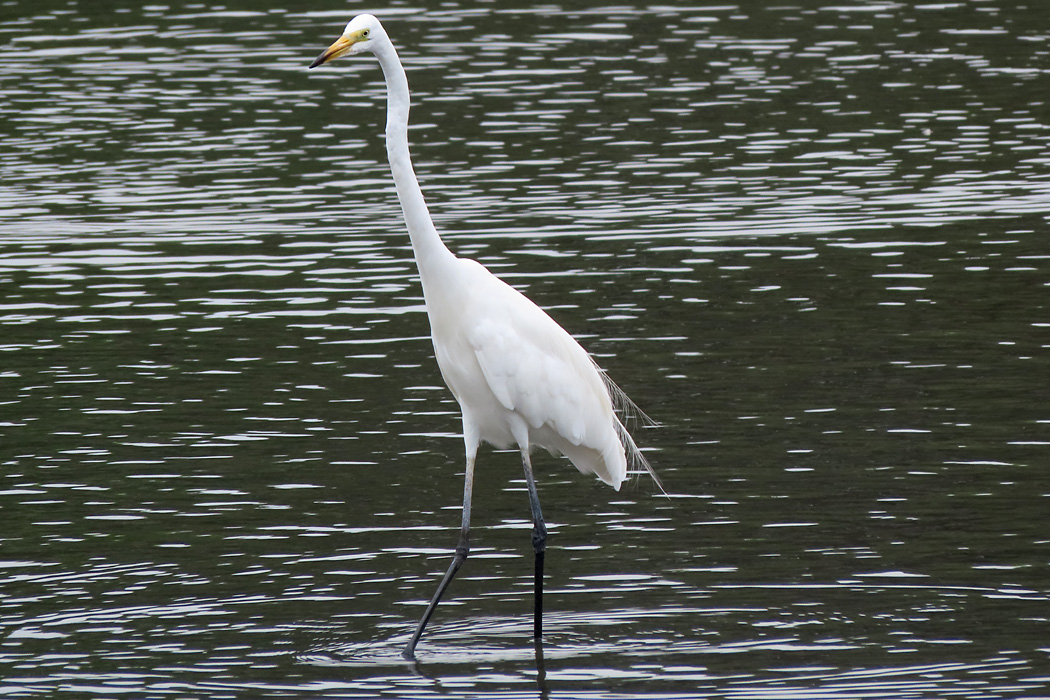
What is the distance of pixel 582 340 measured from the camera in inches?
488

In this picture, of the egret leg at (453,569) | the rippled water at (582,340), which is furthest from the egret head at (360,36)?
the rippled water at (582,340)

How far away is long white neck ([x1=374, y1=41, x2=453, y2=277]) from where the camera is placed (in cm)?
747

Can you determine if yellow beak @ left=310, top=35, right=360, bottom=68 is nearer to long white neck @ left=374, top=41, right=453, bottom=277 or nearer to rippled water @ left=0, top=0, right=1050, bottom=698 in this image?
long white neck @ left=374, top=41, right=453, bottom=277

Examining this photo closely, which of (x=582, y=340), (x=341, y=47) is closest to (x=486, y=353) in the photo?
(x=341, y=47)

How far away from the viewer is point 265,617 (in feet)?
26.2

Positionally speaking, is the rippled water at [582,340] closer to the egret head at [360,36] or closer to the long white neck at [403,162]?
the long white neck at [403,162]

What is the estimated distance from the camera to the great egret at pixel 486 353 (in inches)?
297

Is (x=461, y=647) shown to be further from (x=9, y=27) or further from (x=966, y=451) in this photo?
(x=9, y=27)

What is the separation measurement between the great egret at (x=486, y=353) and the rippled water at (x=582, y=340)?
0.79 metres

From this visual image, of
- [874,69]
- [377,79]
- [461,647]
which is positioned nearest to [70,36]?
[377,79]

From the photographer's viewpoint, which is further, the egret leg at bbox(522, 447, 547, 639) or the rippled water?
the rippled water

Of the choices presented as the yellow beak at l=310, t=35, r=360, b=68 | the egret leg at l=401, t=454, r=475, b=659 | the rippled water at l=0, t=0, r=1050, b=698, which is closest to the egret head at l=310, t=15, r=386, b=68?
the yellow beak at l=310, t=35, r=360, b=68

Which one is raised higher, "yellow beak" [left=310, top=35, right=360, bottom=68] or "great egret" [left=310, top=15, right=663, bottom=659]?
"yellow beak" [left=310, top=35, right=360, bottom=68]

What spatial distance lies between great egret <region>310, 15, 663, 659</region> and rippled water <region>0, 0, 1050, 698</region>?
0.79 m
